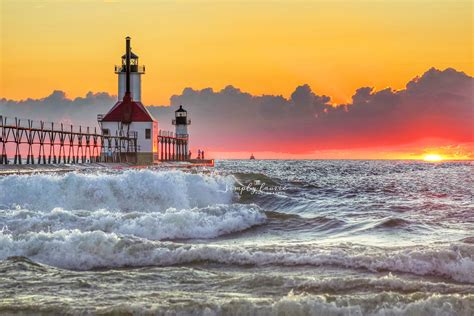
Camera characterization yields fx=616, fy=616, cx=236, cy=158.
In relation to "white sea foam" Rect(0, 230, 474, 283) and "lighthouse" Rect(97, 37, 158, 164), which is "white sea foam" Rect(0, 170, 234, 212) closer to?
"white sea foam" Rect(0, 230, 474, 283)

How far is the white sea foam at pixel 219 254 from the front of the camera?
10.3 m

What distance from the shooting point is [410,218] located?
61.6ft

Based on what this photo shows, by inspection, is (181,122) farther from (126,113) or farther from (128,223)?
(128,223)

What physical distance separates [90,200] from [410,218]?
37.3 feet

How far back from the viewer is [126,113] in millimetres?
65438

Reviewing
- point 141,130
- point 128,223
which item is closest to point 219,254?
point 128,223

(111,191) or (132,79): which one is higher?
(132,79)

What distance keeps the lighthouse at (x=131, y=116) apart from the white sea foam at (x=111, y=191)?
39.2 metres

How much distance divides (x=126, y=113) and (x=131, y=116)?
61 cm

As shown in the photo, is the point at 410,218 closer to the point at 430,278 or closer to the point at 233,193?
the point at 430,278

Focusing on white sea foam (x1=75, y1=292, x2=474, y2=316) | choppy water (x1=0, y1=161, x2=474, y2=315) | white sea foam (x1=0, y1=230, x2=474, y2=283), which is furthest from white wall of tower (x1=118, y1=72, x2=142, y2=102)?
white sea foam (x1=75, y1=292, x2=474, y2=316)

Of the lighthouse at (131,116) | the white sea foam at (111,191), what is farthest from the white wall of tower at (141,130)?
the white sea foam at (111,191)

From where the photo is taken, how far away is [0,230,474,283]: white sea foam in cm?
1032

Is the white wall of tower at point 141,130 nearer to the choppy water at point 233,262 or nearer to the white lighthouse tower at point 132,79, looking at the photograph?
the white lighthouse tower at point 132,79
